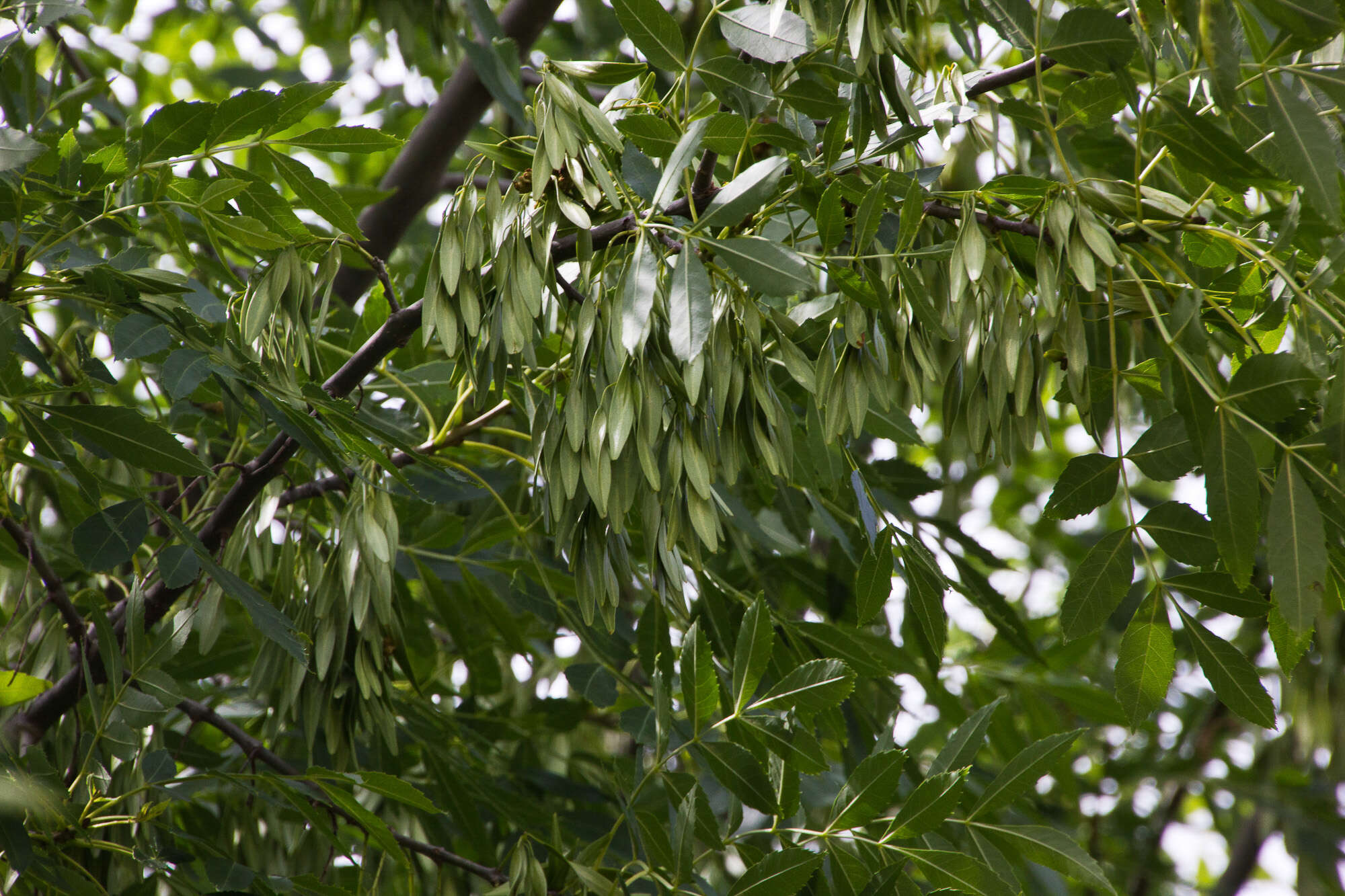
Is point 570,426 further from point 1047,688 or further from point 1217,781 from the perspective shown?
point 1217,781

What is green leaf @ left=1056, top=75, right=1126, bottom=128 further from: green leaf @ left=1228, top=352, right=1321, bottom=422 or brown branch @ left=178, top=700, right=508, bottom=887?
brown branch @ left=178, top=700, right=508, bottom=887

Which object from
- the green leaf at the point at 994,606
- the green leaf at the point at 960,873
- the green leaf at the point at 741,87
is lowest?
the green leaf at the point at 994,606

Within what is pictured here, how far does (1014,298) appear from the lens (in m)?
0.75

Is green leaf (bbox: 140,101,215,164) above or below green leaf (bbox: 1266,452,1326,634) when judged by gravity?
above

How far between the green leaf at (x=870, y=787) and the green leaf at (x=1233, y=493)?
11.2 inches

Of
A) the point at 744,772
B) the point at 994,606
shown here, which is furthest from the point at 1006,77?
the point at 994,606

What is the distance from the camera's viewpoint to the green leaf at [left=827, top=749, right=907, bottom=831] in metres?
0.82

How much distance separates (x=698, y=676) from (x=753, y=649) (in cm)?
5

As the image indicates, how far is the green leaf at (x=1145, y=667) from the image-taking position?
2.53 feet

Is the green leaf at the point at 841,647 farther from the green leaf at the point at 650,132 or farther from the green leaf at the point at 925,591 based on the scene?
the green leaf at the point at 650,132

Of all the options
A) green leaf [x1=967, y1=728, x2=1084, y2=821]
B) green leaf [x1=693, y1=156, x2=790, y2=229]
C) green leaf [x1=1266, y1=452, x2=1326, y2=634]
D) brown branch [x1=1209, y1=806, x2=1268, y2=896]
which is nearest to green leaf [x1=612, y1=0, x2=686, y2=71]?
green leaf [x1=693, y1=156, x2=790, y2=229]

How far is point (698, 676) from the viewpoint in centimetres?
84

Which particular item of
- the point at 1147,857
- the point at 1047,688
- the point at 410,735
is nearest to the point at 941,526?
the point at 1047,688

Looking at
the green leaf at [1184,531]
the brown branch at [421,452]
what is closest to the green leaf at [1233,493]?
the green leaf at [1184,531]
